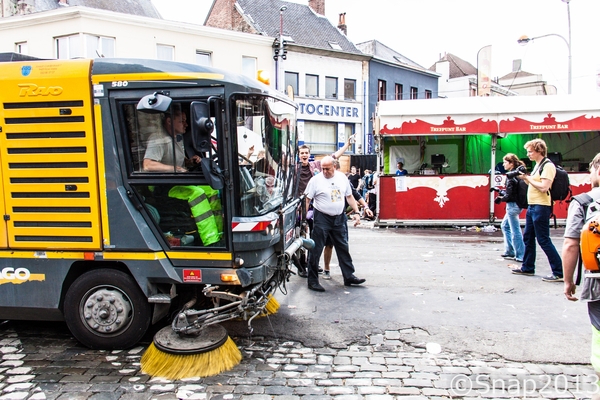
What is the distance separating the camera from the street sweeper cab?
3971 millimetres

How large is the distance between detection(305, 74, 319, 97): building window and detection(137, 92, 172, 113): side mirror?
2735cm

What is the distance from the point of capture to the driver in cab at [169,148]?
3.96 meters

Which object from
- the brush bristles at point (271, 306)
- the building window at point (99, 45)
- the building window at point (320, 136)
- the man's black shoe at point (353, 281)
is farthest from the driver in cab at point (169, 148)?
the building window at point (320, 136)

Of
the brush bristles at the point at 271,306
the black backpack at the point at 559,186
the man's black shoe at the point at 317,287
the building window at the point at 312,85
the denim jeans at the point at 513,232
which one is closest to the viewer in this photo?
the brush bristles at the point at 271,306

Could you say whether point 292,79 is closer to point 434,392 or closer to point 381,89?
point 381,89

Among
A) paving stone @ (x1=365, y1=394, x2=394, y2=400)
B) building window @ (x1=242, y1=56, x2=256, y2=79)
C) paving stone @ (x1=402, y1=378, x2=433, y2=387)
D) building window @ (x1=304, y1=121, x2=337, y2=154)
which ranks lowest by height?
paving stone @ (x1=402, y1=378, x2=433, y2=387)

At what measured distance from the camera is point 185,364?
3840mm

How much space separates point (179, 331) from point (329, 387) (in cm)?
137

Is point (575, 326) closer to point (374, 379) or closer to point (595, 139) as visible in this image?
point (374, 379)

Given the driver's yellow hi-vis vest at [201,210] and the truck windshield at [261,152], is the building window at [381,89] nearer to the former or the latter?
the truck windshield at [261,152]

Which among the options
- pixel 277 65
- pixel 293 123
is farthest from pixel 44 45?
pixel 293 123

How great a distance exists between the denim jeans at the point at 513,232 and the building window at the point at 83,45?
2115cm

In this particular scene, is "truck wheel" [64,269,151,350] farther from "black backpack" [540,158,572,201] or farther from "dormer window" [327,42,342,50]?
"dormer window" [327,42,342,50]

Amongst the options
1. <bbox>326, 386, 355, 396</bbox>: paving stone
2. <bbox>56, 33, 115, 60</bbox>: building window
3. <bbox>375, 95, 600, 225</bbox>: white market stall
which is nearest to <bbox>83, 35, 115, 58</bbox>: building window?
<bbox>56, 33, 115, 60</bbox>: building window
